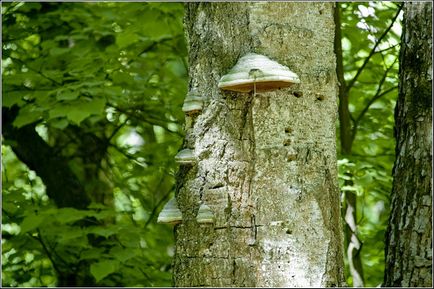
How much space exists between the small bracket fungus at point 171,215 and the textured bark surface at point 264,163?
0.02 m

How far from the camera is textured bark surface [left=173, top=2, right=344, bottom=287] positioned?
200 centimetres

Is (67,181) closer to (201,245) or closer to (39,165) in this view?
(39,165)

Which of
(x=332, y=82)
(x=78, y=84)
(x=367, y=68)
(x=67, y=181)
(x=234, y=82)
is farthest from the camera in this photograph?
(x=67, y=181)

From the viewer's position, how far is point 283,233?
2000 mm

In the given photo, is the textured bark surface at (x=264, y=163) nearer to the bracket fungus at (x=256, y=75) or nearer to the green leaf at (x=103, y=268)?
the bracket fungus at (x=256, y=75)

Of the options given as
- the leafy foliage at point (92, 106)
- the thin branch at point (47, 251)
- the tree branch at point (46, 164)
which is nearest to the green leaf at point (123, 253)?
the leafy foliage at point (92, 106)

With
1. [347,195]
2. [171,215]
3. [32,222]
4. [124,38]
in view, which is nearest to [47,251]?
[32,222]

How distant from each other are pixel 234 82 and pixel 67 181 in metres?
4.25

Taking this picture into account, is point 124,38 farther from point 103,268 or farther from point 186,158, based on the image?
point 186,158

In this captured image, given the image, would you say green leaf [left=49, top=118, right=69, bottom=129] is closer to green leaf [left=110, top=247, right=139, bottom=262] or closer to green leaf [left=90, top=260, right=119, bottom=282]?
green leaf [left=110, top=247, right=139, bottom=262]

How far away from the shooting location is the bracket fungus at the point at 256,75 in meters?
1.94

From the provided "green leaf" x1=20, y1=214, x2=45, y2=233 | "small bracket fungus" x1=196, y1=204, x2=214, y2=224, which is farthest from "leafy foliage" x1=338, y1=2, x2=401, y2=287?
"small bracket fungus" x1=196, y1=204, x2=214, y2=224

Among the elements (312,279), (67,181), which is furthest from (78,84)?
(312,279)

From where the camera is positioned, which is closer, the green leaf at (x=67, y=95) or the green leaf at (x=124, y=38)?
the green leaf at (x=67, y=95)
